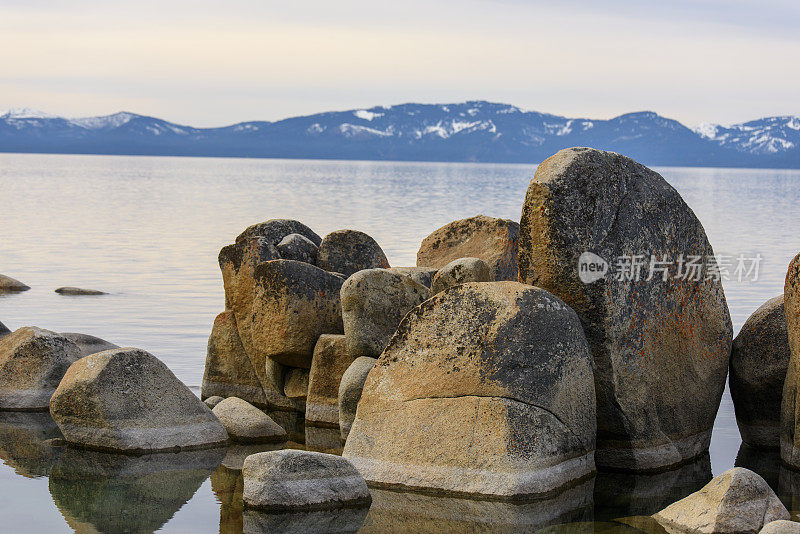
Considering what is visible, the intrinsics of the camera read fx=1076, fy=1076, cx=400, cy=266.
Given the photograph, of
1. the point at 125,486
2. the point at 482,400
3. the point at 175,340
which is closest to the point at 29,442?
the point at 125,486

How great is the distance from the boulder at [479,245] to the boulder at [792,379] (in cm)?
422

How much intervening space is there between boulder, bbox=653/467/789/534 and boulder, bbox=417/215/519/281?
5608mm

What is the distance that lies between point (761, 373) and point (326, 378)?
4889 millimetres

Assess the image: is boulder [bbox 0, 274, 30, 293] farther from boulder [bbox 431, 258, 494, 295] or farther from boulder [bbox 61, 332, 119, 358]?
boulder [bbox 431, 258, 494, 295]

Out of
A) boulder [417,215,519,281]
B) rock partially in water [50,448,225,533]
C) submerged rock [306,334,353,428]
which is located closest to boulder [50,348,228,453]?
rock partially in water [50,448,225,533]

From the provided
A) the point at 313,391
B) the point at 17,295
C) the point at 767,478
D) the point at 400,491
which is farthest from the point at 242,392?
the point at 17,295

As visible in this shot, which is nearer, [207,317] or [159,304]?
[207,317]

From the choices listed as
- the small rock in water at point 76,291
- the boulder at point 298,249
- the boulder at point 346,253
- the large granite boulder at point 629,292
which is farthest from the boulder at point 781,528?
the small rock in water at point 76,291

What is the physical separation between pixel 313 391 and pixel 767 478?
5149 mm

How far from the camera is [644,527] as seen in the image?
9016mm

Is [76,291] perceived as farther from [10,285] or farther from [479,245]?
[479,245]

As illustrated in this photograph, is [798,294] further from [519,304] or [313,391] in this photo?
[313,391]

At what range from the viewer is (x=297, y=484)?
29.8 ft

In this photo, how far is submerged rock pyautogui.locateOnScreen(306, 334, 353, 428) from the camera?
41.0 feet
